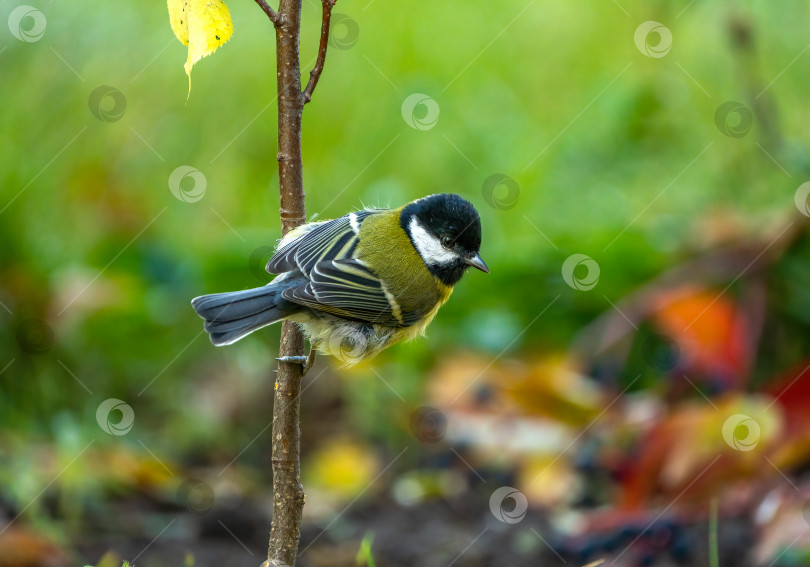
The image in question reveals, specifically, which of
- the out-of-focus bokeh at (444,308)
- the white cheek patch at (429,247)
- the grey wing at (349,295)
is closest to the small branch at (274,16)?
the grey wing at (349,295)

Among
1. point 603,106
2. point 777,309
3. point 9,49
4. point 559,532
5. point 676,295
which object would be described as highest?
point 603,106

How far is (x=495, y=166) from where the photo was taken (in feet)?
16.7

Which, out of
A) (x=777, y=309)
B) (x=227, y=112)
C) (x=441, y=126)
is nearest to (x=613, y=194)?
(x=441, y=126)

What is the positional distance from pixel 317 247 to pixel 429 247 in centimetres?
36

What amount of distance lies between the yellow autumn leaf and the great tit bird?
907 millimetres

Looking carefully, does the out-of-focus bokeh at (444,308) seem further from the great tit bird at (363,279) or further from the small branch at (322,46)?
the small branch at (322,46)

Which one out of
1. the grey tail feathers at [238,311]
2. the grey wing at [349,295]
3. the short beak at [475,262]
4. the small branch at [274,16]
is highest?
the small branch at [274,16]

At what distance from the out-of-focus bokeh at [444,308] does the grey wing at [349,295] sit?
0.98m

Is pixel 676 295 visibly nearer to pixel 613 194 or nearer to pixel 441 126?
pixel 613 194

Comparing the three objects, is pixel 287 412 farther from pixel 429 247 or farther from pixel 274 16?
pixel 429 247

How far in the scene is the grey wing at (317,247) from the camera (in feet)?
8.34

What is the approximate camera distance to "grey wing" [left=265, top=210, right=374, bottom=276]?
254 cm

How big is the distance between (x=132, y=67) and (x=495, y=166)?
2112mm

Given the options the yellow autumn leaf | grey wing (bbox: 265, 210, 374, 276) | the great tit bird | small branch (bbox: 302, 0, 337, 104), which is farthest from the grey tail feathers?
the yellow autumn leaf
